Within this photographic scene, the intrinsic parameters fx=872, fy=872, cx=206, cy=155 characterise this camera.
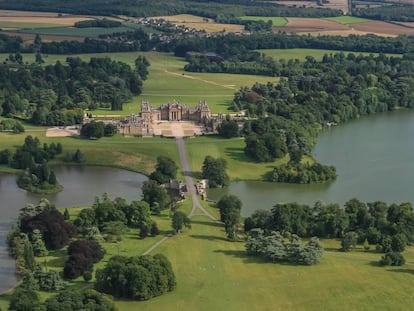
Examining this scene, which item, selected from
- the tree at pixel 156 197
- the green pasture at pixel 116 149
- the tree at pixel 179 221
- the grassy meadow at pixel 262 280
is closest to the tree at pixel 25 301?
the grassy meadow at pixel 262 280

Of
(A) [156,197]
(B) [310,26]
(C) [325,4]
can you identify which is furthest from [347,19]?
(A) [156,197]

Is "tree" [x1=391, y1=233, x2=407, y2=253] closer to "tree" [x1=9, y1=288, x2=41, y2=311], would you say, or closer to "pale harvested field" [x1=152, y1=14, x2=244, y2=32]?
"tree" [x1=9, y1=288, x2=41, y2=311]

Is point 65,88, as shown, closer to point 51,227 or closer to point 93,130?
point 93,130

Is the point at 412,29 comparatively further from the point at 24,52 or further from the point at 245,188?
the point at 245,188

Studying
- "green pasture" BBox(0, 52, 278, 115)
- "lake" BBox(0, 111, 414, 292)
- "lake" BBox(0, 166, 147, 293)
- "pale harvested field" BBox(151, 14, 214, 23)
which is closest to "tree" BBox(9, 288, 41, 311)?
"lake" BBox(0, 111, 414, 292)

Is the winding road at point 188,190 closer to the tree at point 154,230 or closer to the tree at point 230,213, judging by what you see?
the tree at point 154,230

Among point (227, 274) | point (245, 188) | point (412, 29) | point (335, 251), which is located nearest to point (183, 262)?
point (227, 274)

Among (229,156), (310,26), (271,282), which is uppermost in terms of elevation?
(310,26)
